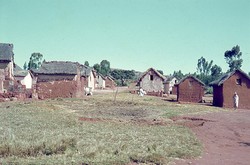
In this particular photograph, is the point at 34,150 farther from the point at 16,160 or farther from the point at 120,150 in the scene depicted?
the point at 120,150

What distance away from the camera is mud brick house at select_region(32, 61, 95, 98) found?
3138 centimetres

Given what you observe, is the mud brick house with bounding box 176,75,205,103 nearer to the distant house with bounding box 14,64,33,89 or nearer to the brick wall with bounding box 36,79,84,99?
the brick wall with bounding box 36,79,84,99

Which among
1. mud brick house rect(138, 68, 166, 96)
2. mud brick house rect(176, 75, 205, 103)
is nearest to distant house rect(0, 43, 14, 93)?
mud brick house rect(176, 75, 205, 103)

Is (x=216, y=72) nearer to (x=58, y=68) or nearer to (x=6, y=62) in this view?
(x=58, y=68)

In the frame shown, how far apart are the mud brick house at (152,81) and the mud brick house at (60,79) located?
10089mm

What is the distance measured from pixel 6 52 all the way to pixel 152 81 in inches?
942

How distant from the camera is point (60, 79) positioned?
1724 inches

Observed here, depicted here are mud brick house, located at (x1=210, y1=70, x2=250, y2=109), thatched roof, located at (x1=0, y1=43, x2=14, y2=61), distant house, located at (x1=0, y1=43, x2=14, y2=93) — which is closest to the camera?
mud brick house, located at (x1=210, y1=70, x2=250, y2=109)

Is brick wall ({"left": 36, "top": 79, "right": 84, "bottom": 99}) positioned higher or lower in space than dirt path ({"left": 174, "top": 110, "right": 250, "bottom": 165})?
higher

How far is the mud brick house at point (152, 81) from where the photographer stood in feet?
167

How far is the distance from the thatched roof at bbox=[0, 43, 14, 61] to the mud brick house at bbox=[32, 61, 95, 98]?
480 centimetres

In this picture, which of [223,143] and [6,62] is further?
[6,62]

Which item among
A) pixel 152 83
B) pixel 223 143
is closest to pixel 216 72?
pixel 152 83

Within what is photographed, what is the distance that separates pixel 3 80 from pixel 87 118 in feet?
67.9
